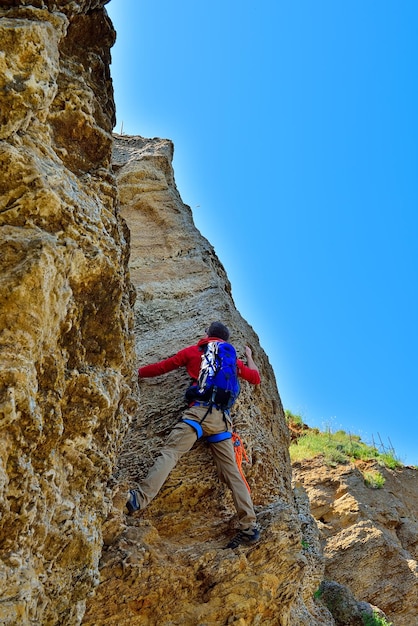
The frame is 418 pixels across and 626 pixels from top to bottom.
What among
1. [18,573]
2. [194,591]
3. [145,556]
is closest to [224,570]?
[194,591]

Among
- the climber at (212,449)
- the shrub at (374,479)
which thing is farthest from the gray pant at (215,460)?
the shrub at (374,479)

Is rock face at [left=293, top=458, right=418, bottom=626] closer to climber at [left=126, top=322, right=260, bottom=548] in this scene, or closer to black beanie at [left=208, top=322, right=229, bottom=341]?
black beanie at [left=208, top=322, right=229, bottom=341]

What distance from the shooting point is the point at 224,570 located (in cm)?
502

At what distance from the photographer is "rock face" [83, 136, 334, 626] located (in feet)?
15.7

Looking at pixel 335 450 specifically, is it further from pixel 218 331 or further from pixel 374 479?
pixel 218 331

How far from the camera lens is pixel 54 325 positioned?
3797 mm

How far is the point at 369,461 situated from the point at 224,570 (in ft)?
47.5

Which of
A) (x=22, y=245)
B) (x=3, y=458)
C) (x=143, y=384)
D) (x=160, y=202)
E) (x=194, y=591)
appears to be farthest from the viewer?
(x=160, y=202)

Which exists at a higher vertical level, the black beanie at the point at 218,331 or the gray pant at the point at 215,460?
the black beanie at the point at 218,331

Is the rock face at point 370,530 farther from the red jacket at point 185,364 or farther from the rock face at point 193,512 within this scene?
the red jacket at point 185,364

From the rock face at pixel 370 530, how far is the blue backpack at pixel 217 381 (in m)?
9.21

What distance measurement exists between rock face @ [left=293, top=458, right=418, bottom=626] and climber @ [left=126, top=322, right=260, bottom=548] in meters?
9.09

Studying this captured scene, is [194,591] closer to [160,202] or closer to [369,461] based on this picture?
[160,202]

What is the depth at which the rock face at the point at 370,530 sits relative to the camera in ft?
43.2
